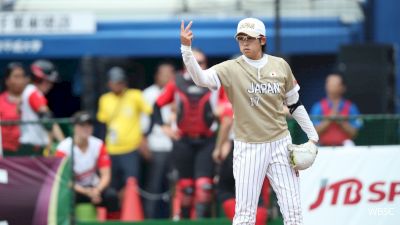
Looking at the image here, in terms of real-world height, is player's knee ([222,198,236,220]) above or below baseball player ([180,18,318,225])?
below

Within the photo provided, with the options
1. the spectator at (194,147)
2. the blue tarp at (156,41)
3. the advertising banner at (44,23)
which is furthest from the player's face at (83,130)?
the advertising banner at (44,23)

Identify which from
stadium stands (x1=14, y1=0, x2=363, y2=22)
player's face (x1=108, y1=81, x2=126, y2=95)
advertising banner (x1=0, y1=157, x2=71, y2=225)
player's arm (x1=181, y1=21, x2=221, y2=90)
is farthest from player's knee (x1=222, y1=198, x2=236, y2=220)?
stadium stands (x1=14, y1=0, x2=363, y2=22)

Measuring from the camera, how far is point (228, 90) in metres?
9.71

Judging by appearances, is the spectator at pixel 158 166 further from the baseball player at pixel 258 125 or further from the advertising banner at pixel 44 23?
the baseball player at pixel 258 125

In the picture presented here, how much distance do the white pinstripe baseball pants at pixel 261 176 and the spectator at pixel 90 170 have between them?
3.17 metres

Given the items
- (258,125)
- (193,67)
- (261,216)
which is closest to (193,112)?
(261,216)

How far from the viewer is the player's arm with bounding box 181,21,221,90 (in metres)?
9.23

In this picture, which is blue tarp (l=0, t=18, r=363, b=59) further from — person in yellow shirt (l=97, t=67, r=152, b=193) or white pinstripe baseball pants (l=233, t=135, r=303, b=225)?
white pinstripe baseball pants (l=233, t=135, r=303, b=225)

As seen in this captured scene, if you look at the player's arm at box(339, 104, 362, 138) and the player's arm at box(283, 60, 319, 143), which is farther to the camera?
the player's arm at box(339, 104, 362, 138)

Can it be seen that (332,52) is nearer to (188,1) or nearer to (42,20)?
(188,1)
